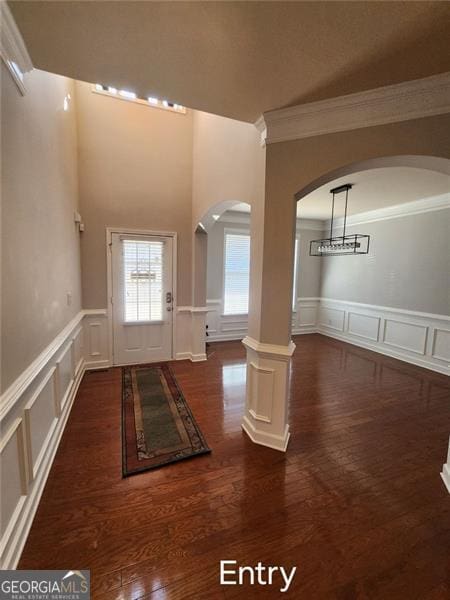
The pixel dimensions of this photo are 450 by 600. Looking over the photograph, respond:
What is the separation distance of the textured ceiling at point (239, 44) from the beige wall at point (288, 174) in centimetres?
29

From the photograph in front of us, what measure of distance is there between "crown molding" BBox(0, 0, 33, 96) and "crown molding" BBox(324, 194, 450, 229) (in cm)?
512

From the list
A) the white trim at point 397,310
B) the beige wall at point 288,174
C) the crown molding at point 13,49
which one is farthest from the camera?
the white trim at point 397,310

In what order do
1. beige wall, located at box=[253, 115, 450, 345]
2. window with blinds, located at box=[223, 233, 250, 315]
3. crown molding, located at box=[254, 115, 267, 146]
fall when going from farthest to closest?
1. window with blinds, located at box=[223, 233, 250, 315]
2. crown molding, located at box=[254, 115, 267, 146]
3. beige wall, located at box=[253, 115, 450, 345]

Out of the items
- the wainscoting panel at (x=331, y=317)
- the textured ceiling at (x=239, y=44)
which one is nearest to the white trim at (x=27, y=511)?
the textured ceiling at (x=239, y=44)

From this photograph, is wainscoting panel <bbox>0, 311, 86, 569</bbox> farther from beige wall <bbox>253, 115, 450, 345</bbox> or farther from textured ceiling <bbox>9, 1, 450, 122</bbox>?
textured ceiling <bbox>9, 1, 450, 122</bbox>

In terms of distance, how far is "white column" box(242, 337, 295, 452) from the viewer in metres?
2.21

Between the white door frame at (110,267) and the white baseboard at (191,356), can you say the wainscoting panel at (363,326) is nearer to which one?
the white baseboard at (191,356)

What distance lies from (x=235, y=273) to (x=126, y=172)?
2.85m

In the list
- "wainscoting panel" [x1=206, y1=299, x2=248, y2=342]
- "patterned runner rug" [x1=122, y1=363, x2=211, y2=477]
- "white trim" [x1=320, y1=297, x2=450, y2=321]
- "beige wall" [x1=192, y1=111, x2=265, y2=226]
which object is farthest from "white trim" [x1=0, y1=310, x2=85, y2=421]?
"white trim" [x1=320, y1=297, x2=450, y2=321]

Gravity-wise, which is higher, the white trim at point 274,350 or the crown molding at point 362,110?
the crown molding at point 362,110

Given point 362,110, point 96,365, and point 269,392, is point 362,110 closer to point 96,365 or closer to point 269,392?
point 269,392

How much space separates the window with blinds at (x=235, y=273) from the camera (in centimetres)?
564

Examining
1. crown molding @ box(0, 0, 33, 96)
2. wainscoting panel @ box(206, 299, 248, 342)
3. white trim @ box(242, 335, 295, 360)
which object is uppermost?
crown molding @ box(0, 0, 33, 96)

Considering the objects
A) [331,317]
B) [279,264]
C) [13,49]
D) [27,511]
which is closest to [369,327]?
[331,317]
